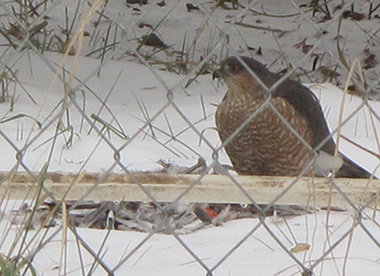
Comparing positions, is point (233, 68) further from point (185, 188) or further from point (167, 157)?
point (185, 188)

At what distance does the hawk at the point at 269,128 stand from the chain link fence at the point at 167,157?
0.15 m

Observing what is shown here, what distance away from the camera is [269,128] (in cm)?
411

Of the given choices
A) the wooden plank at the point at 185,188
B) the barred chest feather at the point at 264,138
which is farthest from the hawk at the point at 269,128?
the wooden plank at the point at 185,188

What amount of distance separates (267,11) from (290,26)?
33 cm

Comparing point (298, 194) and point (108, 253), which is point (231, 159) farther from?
point (108, 253)

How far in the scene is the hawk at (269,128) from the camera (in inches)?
162

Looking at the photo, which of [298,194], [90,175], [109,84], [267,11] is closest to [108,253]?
[90,175]

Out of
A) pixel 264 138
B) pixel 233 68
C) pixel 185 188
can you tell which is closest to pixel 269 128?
pixel 264 138

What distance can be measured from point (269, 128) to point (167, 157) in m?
0.46

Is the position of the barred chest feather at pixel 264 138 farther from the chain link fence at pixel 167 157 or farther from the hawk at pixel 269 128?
the chain link fence at pixel 167 157

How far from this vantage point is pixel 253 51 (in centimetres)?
666

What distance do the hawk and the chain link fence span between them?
148 mm

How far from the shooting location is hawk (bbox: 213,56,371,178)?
412 cm

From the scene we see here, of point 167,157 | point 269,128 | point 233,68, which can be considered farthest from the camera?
point 233,68
